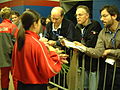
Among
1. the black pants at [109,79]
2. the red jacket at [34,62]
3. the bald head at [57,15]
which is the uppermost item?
the bald head at [57,15]

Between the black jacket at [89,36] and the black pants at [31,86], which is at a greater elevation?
the black jacket at [89,36]

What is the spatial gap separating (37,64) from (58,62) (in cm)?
25

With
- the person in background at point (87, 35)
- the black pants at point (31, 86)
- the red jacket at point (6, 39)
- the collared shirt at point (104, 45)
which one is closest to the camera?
the black pants at point (31, 86)

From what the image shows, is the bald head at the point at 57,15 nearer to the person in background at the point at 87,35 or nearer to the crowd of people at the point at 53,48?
the crowd of people at the point at 53,48

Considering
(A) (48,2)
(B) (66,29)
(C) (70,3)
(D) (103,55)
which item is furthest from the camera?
(A) (48,2)

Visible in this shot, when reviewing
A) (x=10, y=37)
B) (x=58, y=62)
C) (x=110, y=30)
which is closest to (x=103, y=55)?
(x=110, y=30)

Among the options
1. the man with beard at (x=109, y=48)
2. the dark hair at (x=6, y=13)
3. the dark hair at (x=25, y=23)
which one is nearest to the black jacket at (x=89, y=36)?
the man with beard at (x=109, y=48)

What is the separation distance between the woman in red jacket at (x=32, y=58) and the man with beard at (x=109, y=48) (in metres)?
0.63

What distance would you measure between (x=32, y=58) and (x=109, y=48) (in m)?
1.02

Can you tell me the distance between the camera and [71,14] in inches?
287

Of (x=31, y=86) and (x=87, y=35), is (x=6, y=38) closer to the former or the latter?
(x=87, y=35)

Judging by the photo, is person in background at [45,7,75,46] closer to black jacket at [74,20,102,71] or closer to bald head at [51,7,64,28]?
bald head at [51,7,64,28]

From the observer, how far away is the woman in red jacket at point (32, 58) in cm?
203

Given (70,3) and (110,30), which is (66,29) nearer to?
(110,30)
